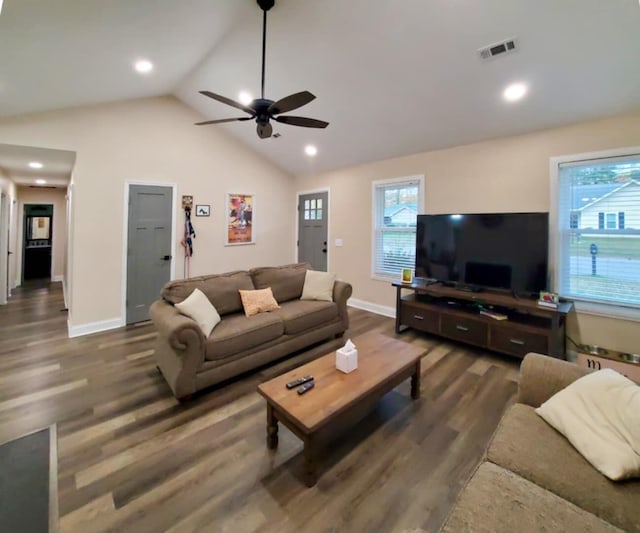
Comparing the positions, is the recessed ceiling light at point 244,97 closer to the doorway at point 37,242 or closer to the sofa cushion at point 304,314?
the sofa cushion at point 304,314

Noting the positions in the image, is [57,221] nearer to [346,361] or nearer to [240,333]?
[240,333]

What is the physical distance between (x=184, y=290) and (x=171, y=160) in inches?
111

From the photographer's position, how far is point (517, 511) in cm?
104

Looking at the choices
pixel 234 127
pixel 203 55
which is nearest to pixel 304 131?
pixel 234 127

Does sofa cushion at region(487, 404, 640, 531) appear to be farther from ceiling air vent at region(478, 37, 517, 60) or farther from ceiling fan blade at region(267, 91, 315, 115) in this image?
ceiling air vent at region(478, 37, 517, 60)

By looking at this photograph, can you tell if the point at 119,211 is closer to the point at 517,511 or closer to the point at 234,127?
the point at 234,127

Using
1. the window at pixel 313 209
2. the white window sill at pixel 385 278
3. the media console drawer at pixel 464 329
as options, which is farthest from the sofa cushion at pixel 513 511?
the window at pixel 313 209

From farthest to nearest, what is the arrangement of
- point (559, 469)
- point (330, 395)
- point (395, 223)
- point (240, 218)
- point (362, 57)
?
1. point (240, 218)
2. point (395, 223)
3. point (362, 57)
4. point (330, 395)
5. point (559, 469)

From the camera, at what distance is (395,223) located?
4859mm

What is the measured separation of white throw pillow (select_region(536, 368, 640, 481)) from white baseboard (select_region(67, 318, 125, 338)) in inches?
197

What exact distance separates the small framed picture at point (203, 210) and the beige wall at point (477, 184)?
2.25 m

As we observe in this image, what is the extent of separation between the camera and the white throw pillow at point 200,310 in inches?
105

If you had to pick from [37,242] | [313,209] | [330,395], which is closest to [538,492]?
[330,395]

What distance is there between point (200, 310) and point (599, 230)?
4178mm
